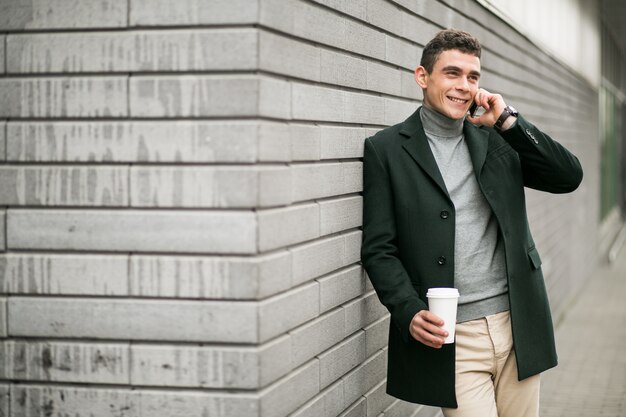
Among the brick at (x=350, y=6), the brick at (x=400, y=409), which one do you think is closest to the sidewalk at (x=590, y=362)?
the brick at (x=400, y=409)

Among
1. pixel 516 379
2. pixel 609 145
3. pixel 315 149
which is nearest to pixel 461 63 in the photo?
pixel 315 149

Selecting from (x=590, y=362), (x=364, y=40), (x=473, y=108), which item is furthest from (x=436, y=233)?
(x=590, y=362)

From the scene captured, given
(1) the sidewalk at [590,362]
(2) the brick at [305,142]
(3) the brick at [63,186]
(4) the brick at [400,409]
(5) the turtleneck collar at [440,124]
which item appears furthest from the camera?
(1) the sidewalk at [590,362]

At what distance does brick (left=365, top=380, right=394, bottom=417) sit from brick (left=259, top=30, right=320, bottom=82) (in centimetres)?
157

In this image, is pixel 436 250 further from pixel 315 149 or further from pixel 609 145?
pixel 609 145

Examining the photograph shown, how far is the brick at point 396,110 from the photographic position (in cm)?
467

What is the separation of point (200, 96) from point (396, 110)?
1.95 metres

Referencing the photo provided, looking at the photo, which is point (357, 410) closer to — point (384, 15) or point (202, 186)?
point (202, 186)

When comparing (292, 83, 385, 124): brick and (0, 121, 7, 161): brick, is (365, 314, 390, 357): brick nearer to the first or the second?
(292, 83, 385, 124): brick

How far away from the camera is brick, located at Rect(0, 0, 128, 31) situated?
3.13m

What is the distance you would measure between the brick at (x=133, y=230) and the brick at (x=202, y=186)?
35mm

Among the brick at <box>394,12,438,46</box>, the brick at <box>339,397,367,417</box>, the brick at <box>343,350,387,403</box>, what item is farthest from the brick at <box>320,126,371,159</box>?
the brick at <box>339,397,367,417</box>

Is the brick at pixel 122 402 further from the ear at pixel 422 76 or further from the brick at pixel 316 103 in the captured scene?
the ear at pixel 422 76

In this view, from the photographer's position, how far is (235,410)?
308 centimetres
